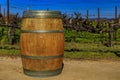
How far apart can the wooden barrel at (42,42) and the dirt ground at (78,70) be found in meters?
0.23

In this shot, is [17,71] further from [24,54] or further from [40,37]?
[40,37]

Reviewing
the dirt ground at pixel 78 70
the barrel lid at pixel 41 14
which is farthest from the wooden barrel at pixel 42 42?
the dirt ground at pixel 78 70

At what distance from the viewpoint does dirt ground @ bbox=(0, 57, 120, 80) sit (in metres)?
6.54

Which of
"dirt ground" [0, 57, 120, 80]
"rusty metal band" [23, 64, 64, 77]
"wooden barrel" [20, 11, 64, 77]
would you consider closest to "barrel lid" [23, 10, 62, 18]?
"wooden barrel" [20, 11, 64, 77]

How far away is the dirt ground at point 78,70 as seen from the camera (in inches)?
257

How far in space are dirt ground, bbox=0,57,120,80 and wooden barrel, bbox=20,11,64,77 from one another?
23cm

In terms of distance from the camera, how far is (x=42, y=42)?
20.8 feet

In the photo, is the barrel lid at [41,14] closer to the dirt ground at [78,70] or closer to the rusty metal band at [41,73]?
the rusty metal band at [41,73]

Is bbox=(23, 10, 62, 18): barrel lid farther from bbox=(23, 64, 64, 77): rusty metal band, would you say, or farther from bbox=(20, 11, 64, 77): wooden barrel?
bbox=(23, 64, 64, 77): rusty metal band

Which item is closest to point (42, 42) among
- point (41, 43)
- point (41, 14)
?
point (41, 43)

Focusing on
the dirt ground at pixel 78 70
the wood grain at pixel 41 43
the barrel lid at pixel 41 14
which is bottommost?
the dirt ground at pixel 78 70

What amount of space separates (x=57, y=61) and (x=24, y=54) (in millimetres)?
710

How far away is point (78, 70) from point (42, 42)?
1.38 m

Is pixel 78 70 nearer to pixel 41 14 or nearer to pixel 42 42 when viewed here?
pixel 42 42
